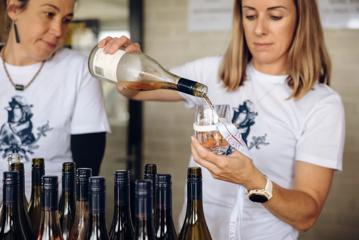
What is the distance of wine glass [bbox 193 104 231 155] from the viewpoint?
3.31 ft

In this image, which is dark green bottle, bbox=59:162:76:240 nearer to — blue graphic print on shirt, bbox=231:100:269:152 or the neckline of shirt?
blue graphic print on shirt, bbox=231:100:269:152

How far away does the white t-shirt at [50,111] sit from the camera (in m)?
1.46

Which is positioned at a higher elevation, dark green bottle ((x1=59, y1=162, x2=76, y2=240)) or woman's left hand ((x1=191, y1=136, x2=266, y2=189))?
woman's left hand ((x1=191, y1=136, x2=266, y2=189))

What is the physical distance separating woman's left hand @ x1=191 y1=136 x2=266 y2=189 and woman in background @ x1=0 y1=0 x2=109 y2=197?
0.52 m

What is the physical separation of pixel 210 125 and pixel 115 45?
36 cm

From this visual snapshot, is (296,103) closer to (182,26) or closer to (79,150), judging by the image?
(79,150)

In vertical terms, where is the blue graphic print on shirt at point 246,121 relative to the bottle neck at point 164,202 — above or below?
above

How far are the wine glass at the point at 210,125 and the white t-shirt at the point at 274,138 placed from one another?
1.23 ft

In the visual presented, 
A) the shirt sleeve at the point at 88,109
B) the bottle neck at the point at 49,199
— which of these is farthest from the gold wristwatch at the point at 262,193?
the shirt sleeve at the point at 88,109

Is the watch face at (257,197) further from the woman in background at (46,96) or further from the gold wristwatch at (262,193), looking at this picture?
the woman in background at (46,96)

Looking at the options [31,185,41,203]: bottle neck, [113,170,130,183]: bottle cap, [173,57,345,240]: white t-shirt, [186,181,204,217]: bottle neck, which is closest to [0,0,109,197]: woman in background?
[31,185,41,203]: bottle neck

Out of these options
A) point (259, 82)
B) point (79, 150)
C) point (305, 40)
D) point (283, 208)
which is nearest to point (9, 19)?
point (79, 150)

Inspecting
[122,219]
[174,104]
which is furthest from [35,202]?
[174,104]

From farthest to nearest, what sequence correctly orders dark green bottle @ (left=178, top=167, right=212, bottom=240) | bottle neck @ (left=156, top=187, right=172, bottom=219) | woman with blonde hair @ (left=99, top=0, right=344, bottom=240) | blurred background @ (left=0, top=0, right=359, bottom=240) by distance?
blurred background @ (left=0, top=0, right=359, bottom=240), woman with blonde hair @ (left=99, top=0, right=344, bottom=240), dark green bottle @ (left=178, top=167, right=212, bottom=240), bottle neck @ (left=156, top=187, right=172, bottom=219)
